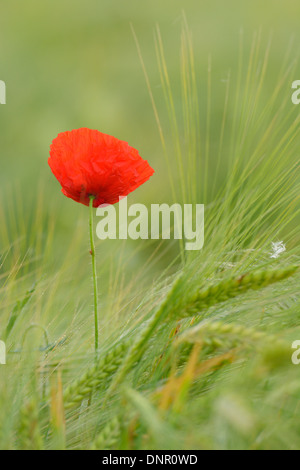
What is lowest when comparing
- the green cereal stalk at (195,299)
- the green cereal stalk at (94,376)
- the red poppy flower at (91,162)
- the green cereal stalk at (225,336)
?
the green cereal stalk at (94,376)

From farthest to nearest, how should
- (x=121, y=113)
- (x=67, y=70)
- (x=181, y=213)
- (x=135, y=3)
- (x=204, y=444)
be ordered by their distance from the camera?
(x=135, y=3) < (x=67, y=70) < (x=121, y=113) < (x=181, y=213) < (x=204, y=444)

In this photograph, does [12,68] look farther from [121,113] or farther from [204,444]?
[204,444]

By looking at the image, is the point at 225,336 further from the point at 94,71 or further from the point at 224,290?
the point at 94,71

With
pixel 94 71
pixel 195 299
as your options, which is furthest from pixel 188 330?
pixel 94 71

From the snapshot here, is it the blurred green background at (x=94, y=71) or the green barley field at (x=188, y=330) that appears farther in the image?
the blurred green background at (x=94, y=71)

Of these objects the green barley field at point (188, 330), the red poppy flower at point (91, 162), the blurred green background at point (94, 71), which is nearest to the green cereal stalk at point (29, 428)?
the green barley field at point (188, 330)

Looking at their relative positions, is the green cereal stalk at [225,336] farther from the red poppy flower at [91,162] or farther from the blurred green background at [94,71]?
the blurred green background at [94,71]

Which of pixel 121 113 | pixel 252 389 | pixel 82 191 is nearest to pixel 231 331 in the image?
pixel 252 389
